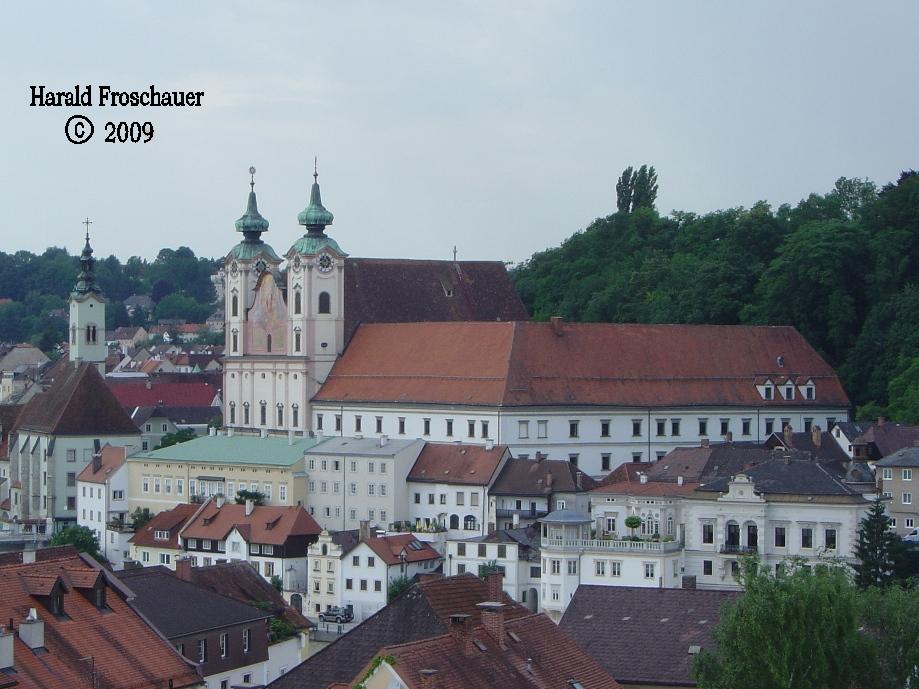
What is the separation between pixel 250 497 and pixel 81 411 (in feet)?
65.7

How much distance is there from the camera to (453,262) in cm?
11181

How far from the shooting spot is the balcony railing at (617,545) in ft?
238

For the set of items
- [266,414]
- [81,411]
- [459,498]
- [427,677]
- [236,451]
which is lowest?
[427,677]

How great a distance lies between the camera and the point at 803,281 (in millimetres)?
106750

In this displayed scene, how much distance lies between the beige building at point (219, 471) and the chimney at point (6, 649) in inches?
2305

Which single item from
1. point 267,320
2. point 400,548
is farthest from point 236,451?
point 400,548

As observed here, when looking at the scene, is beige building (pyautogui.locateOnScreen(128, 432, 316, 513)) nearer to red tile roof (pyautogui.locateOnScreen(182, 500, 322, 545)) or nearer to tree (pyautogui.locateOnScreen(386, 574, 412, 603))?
red tile roof (pyautogui.locateOnScreen(182, 500, 322, 545))

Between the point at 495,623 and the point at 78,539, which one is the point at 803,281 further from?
the point at 495,623

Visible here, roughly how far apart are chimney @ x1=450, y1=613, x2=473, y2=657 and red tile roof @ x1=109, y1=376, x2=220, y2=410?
100 metres

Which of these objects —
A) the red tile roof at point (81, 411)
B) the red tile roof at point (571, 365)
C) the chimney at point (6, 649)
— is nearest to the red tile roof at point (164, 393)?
the red tile roof at point (81, 411)

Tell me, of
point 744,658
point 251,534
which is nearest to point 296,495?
point 251,534

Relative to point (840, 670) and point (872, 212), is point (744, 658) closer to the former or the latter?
point (840, 670)

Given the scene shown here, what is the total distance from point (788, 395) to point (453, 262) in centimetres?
2124

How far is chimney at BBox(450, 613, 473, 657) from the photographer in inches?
1351
